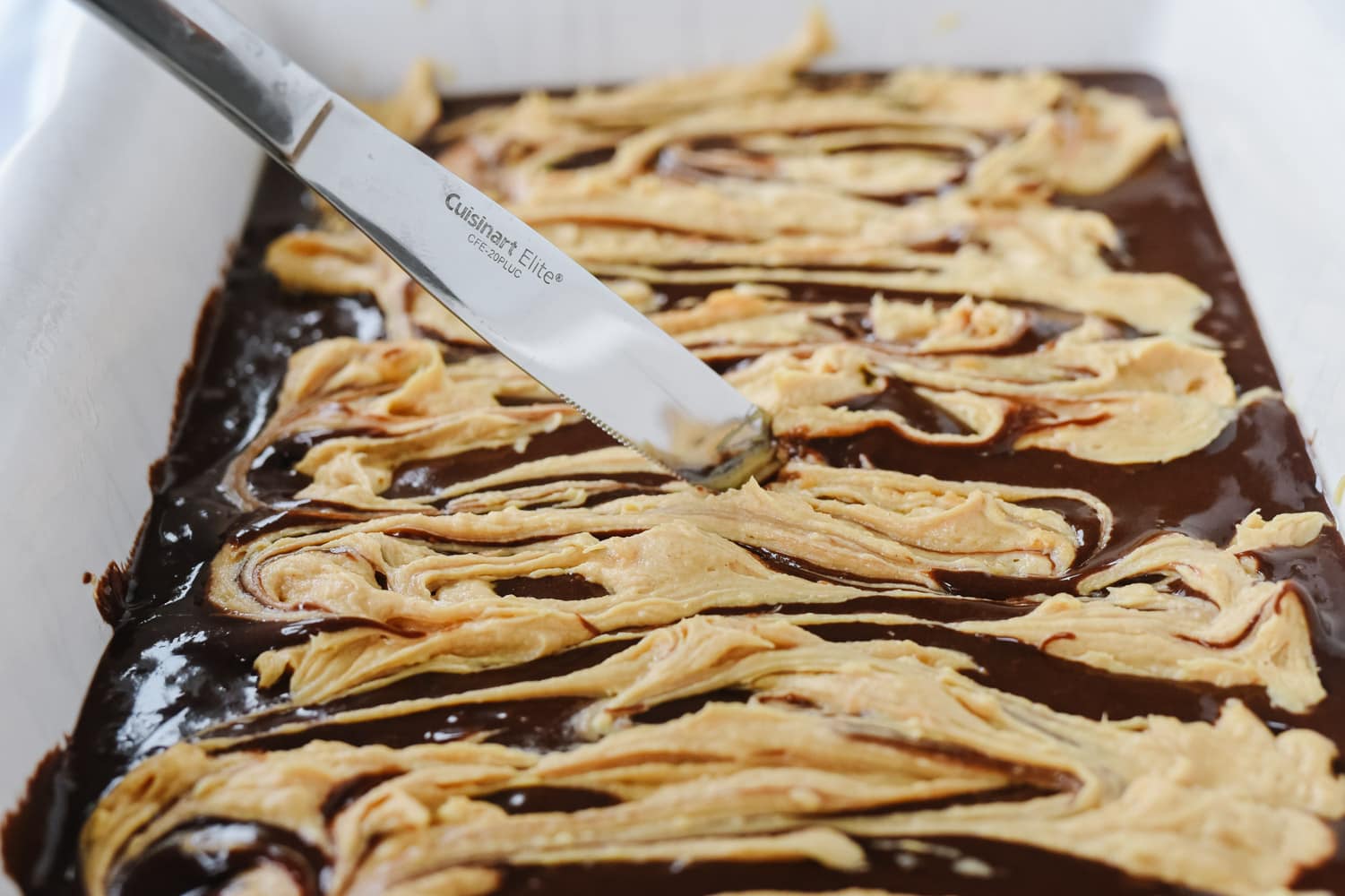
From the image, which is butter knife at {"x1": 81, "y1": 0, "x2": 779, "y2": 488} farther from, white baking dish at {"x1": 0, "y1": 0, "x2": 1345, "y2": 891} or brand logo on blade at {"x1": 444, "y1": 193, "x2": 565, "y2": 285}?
white baking dish at {"x1": 0, "y1": 0, "x2": 1345, "y2": 891}

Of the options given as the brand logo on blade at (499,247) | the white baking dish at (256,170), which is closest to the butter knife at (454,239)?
the brand logo on blade at (499,247)

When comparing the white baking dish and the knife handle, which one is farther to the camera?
the white baking dish

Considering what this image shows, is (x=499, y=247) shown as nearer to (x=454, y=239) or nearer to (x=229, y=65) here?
(x=454, y=239)

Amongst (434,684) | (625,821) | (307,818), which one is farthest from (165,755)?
(625,821)

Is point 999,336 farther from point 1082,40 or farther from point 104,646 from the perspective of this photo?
point 104,646

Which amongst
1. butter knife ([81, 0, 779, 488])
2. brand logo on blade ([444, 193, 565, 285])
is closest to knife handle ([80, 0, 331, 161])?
butter knife ([81, 0, 779, 488])

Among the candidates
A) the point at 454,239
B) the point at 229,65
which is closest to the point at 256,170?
the point at 229,65

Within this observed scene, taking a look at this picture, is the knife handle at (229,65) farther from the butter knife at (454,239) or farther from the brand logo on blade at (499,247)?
the brand logo on blade at (499,247)
